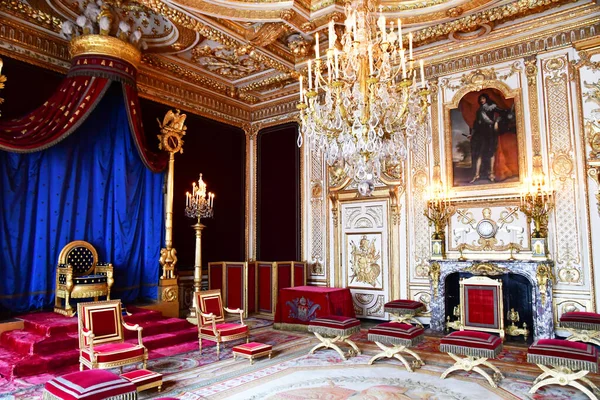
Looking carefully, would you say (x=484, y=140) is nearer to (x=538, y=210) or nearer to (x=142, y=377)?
(x=538, y=210)

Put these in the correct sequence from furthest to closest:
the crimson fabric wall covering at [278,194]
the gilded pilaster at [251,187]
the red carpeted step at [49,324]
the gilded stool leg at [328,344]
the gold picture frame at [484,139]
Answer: the gilded pilaster at [251,187]
the crimson fabric wall covering at [278,194]
the gold picture frame at [484,139]
the gilded stool leg at [328,344]
the red carpeted step at [49,324]

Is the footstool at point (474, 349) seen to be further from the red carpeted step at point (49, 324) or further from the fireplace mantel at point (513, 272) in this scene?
the red carpeted step at point (49, 324)

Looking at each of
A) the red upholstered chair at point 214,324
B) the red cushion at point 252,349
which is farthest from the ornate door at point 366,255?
the red cushion at point 252,349

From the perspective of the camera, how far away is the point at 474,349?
14.6 feet

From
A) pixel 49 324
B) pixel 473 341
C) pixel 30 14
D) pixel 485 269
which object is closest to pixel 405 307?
pixel 485 269

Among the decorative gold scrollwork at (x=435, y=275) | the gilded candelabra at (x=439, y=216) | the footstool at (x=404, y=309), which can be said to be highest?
the gilded candelabra at (x=439, y=216)

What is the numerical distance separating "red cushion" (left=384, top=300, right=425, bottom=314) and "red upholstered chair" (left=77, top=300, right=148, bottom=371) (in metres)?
3.75

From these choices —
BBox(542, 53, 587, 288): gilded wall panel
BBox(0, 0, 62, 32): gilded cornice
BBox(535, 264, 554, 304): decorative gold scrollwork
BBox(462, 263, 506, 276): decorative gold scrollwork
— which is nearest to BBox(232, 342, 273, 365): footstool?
BBox(462, 263, 506, 276): decorative gold scrollwork

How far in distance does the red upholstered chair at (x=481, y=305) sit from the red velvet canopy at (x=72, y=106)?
5.71 meters

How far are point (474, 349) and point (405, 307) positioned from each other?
2.29 meters

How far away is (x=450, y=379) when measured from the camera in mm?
4645

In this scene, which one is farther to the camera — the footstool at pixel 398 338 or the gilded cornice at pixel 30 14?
the gilded cornice at pixel 30 14

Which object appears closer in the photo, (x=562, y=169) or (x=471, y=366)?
(x=471, y=366)

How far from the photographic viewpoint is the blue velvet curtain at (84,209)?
623 centimetres
